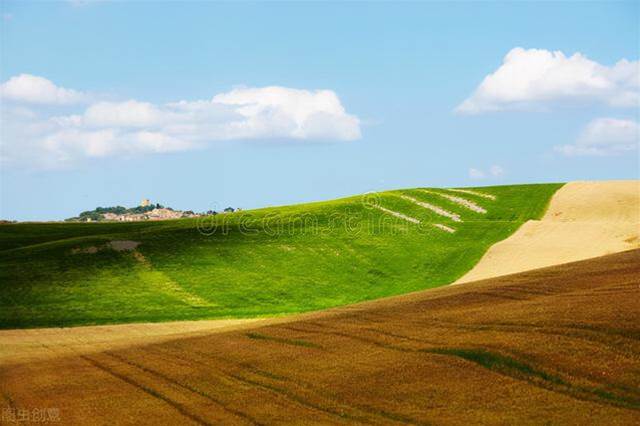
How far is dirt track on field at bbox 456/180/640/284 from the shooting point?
216ft

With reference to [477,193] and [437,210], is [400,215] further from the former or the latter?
[477,193]

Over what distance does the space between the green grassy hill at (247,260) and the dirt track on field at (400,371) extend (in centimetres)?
2196

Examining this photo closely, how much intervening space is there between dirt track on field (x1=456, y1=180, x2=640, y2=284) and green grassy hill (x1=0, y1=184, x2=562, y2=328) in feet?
7.22

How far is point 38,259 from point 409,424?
2181 inches

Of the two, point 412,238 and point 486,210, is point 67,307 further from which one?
point 486,210

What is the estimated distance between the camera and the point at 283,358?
1158 inches

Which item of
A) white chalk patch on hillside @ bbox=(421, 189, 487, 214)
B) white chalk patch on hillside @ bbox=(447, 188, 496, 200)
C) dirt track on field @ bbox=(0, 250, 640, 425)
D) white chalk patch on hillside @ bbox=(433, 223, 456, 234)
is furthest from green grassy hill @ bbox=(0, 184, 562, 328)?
dirt track on field @ bbox=(0, 250, 640, 425)

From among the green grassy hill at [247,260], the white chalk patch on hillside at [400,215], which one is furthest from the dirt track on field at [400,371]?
the white chalk patch on hillside at [400,215]

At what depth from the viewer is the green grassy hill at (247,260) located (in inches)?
2247

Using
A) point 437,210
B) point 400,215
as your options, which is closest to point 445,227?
point 400,215

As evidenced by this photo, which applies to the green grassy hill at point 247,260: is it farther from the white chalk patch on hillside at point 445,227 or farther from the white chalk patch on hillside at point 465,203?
the white chalk patch on hillside at point 465,203

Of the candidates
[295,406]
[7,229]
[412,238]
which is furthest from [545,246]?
[7,229]

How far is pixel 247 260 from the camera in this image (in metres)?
70.2

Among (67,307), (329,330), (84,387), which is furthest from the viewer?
(67,307)
